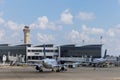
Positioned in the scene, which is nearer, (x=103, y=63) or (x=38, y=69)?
(x=38, y=69)

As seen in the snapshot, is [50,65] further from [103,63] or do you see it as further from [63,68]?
[103,63]

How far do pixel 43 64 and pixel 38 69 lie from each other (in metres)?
3.21

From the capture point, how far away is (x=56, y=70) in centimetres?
9244

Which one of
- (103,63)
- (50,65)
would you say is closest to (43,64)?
(50,65)

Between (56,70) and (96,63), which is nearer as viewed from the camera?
(56,70)

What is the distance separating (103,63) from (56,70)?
89.3 metres

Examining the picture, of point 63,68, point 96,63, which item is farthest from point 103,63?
point 63,68

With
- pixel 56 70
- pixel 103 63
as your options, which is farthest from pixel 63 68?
pixel 103 63

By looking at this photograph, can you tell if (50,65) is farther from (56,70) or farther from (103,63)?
(103,63)

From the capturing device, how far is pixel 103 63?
178750 mm

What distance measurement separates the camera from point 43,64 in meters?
93.8

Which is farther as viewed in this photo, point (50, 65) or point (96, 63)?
point (96, 63)

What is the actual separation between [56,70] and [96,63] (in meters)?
91.7

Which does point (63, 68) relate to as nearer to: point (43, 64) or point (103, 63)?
point (43, 64)
